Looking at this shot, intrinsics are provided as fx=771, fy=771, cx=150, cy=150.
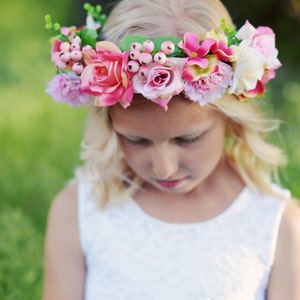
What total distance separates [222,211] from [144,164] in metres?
0.33

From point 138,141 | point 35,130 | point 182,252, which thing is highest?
point 138,141

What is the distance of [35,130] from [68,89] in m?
1.83

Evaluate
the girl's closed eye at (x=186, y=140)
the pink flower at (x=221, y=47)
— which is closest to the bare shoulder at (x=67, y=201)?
the girl's closed eye at (x=186, y=140)

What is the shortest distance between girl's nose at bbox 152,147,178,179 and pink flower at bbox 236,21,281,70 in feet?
1.12

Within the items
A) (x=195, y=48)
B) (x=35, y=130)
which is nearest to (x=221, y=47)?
(x=195, y=48)

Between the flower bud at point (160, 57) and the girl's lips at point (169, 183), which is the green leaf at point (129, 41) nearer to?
the flower bud at point (160, 57)

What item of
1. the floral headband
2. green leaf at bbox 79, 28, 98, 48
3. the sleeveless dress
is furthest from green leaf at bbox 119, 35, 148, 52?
the sleeveless dress

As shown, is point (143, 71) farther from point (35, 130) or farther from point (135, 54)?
point (35, 130)

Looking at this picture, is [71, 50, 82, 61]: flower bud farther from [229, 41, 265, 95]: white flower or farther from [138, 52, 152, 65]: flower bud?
[229, 41, 265, 95]: white flower

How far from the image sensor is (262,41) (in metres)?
2.00

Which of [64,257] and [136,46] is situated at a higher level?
[136,46]

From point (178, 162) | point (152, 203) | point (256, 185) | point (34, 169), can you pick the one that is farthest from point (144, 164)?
point (34, 169)

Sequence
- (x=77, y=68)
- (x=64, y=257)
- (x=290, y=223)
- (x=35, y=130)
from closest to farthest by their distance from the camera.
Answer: (x=77, y=68) < (x=290, y=223) < (x=64, y=257) < (x=35, y=130)

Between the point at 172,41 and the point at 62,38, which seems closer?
the point at 172,41
